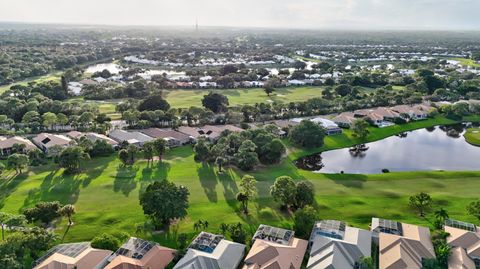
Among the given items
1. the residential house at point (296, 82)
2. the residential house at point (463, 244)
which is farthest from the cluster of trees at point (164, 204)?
the residential house at point (296, 82)

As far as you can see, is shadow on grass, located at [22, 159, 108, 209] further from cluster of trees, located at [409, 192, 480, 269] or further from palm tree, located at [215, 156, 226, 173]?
cluster of trees, located at [409, 192, 480, 269]

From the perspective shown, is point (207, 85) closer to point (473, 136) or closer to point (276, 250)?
point (473, 136)

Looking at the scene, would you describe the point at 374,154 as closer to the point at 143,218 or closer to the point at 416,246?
the point at 416,246

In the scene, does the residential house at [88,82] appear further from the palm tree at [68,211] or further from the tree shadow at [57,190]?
the palm tree at [68,211]

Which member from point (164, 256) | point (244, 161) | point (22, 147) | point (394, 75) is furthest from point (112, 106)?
point (394, 75)

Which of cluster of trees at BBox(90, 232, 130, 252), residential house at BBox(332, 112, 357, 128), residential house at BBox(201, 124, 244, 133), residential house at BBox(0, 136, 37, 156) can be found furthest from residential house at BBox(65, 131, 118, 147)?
residential house at BBox(332, 112, 357, 128)
